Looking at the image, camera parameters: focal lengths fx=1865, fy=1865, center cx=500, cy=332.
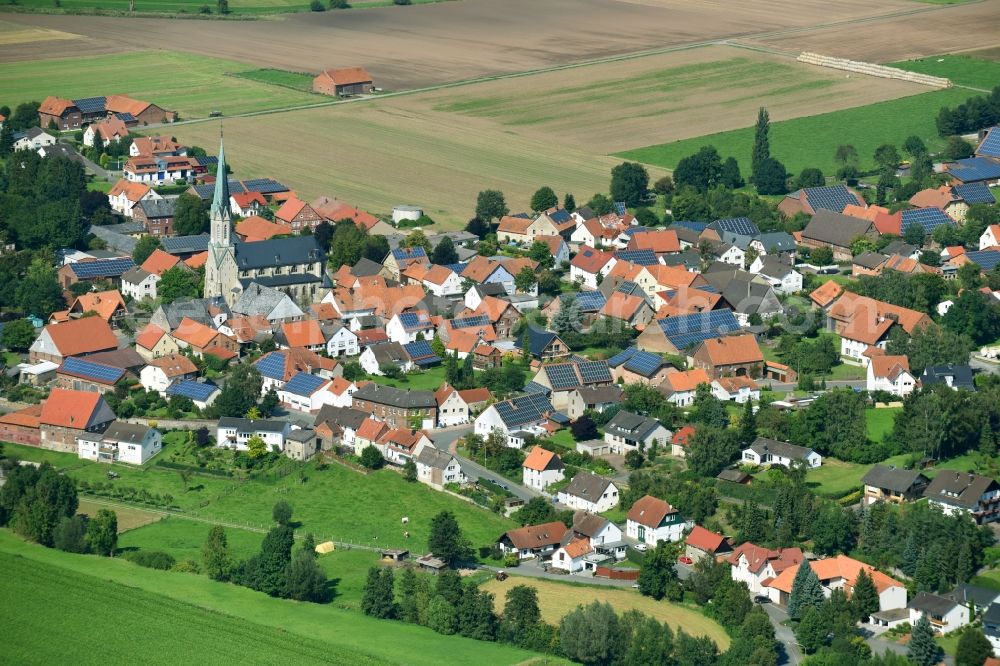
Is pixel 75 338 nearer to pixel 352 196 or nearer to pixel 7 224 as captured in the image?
pixel 7 224

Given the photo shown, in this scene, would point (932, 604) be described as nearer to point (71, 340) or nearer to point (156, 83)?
point (71, 340)

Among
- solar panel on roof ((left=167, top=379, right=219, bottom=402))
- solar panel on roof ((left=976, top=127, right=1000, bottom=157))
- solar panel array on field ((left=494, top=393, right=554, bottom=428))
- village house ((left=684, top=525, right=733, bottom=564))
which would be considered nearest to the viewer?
village house ((left=684, top=525, right=733, bottom=564))

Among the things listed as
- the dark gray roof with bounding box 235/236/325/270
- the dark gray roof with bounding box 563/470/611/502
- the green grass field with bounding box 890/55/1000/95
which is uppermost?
the green grass field with bounding box 890/55/1000/95

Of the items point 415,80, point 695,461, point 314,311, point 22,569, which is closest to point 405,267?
point 314,311

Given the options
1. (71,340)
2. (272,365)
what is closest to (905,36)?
(272,365)

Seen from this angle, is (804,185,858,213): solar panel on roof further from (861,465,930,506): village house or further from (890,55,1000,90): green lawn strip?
(861,465,930,506): village house

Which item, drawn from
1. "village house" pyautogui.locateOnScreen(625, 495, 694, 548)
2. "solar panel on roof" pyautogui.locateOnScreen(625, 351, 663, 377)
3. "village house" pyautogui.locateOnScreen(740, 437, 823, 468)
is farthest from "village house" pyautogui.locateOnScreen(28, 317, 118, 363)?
"village house" pyautogui.locateOnScreen(740, 437, 823, 468)
